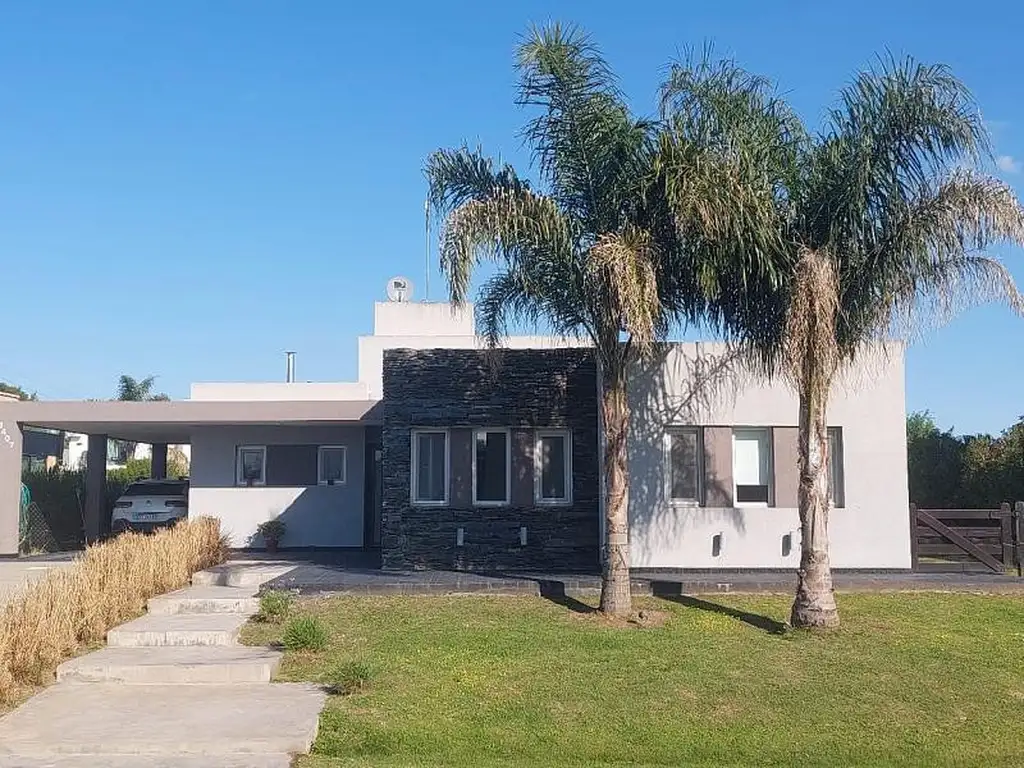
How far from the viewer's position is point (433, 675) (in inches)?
385

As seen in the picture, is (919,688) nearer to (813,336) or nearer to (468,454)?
(813,336)

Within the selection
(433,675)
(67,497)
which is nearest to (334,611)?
(433,675)

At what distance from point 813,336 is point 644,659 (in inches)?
159

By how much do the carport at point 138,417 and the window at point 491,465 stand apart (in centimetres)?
387

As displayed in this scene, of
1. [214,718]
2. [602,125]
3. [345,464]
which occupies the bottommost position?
[214,718]

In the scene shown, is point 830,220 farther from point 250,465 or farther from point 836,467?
point 250,465

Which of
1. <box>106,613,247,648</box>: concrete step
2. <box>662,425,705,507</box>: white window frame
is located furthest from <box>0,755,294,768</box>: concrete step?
<box>662,425,705,507</box>: white window frame

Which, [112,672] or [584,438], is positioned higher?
[584,438]

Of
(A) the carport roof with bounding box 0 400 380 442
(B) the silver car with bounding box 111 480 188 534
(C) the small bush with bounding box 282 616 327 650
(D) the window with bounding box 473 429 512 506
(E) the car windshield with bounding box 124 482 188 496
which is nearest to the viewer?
(C) the small bush with bounding box 282 616 327 650

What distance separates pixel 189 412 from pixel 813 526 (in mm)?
12995

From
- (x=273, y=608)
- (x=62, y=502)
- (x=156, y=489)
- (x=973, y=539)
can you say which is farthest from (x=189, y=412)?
(x=973, y=539)

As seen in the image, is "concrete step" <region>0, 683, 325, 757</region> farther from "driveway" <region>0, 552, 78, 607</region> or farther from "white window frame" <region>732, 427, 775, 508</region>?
"white window frame" <region>732, 427, 775, 508</region>

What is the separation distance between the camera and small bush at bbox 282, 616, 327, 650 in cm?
1070

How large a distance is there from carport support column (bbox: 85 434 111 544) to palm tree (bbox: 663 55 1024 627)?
17.5m
